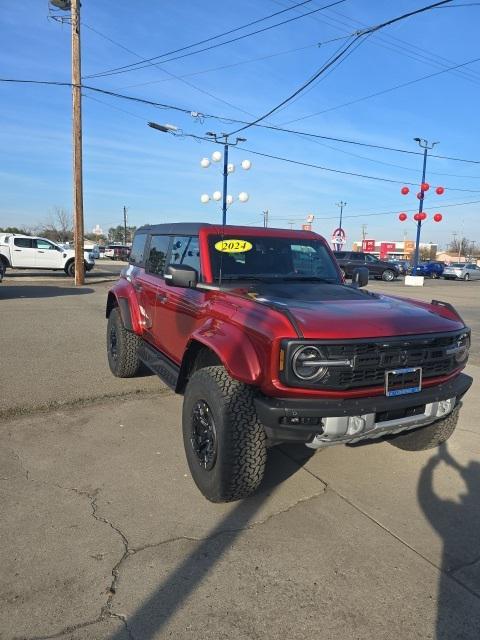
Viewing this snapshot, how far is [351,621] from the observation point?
2248 mm

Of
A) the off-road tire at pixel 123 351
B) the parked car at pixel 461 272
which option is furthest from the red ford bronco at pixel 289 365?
the parked car at pixel 461 272

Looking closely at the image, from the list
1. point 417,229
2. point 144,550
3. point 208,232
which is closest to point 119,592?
point 144,550

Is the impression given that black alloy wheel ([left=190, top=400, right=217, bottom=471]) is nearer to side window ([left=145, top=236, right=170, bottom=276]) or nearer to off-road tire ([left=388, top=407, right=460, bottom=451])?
off-road tire ([left=388, top=407, right=460, bottom=451])

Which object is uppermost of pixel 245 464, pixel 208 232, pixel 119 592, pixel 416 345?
pixel 208 232

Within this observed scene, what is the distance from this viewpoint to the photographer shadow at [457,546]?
7.42 feet

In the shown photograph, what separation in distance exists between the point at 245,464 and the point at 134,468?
1108 mm

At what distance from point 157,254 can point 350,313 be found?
9.17ft

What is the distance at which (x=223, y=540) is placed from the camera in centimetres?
284

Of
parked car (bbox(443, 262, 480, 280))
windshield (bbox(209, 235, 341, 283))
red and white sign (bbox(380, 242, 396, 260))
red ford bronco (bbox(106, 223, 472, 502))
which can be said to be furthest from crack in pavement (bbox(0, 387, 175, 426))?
red and white sign (bbox(380, 242, 396, 260))

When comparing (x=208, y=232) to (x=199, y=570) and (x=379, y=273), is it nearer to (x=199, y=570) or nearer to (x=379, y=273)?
(x=199, y=570)

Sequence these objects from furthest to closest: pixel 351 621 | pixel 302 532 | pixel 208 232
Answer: pixel 208 232 → pixel 302 532 → pixel 351 621

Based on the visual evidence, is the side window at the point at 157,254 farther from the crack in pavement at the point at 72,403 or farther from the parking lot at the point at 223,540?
the parking lot at the point at 223,540

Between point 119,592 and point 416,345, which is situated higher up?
point 416,345

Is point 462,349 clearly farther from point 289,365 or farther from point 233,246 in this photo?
point 233,246
